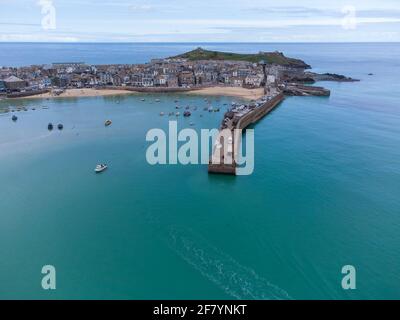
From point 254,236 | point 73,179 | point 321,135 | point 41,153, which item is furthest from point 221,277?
point 321,135

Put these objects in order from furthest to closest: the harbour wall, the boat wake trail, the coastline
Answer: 1. the coastline
2. the harbour wall
3. the boat wake trail

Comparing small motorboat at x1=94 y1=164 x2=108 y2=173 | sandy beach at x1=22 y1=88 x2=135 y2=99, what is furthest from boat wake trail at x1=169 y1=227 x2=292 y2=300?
sandy beach at x1=22 y1=88 x2=135 y2=99

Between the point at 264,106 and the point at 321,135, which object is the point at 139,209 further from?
the point at 264,106

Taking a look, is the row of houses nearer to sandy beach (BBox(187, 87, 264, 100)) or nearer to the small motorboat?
sandy beach (BBox(187, 87, 264, 100))

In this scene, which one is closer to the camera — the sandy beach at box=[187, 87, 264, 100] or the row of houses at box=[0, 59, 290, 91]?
the sandy beach at box=[187, 87, 264, 100]

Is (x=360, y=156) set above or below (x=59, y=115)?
below

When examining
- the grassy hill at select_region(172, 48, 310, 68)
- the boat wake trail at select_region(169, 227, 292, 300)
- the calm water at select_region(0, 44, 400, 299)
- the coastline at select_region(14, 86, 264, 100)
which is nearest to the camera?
the boat wake trail at select_region(169, 227, 292, 300)
